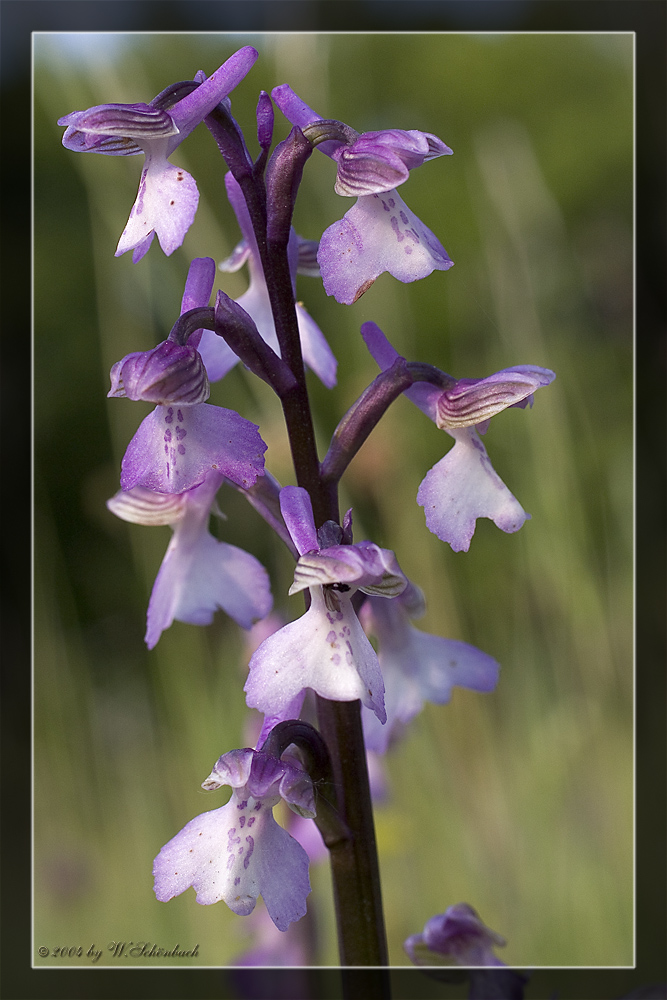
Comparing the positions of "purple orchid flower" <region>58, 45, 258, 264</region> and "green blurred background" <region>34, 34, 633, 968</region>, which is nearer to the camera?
"purple orchid flower" <region>58, 45, 258, 264</region>

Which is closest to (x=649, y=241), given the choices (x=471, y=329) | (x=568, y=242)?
(x=568, y=242)

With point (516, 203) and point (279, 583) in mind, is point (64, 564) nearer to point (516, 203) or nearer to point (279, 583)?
point (279, 583)

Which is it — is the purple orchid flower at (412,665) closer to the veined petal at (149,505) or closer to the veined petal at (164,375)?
the veined petal at (149,505)

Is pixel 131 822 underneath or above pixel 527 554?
underneath

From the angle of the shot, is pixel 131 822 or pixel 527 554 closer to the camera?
pixel 131 822

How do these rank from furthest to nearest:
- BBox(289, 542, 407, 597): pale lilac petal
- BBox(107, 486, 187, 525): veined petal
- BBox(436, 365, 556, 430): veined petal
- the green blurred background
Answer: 1. the green blurred background
2. BBox(107, 486, 187, 525): veined petal
3. BBox(436, 365, 556, 430): veined petal
4. BBox(289, 542, 407, 597): pale lilac petal

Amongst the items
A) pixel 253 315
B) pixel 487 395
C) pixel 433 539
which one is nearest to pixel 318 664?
pixel 487 395

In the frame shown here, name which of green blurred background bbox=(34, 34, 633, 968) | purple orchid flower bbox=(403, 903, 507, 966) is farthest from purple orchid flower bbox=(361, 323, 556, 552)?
green blurred background bbox=(34, 34, 633, 968)

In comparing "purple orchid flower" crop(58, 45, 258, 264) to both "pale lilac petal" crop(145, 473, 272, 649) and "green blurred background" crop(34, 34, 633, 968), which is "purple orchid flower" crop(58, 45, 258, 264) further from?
"green blurred background" crop(34, 34, 633, 968)
